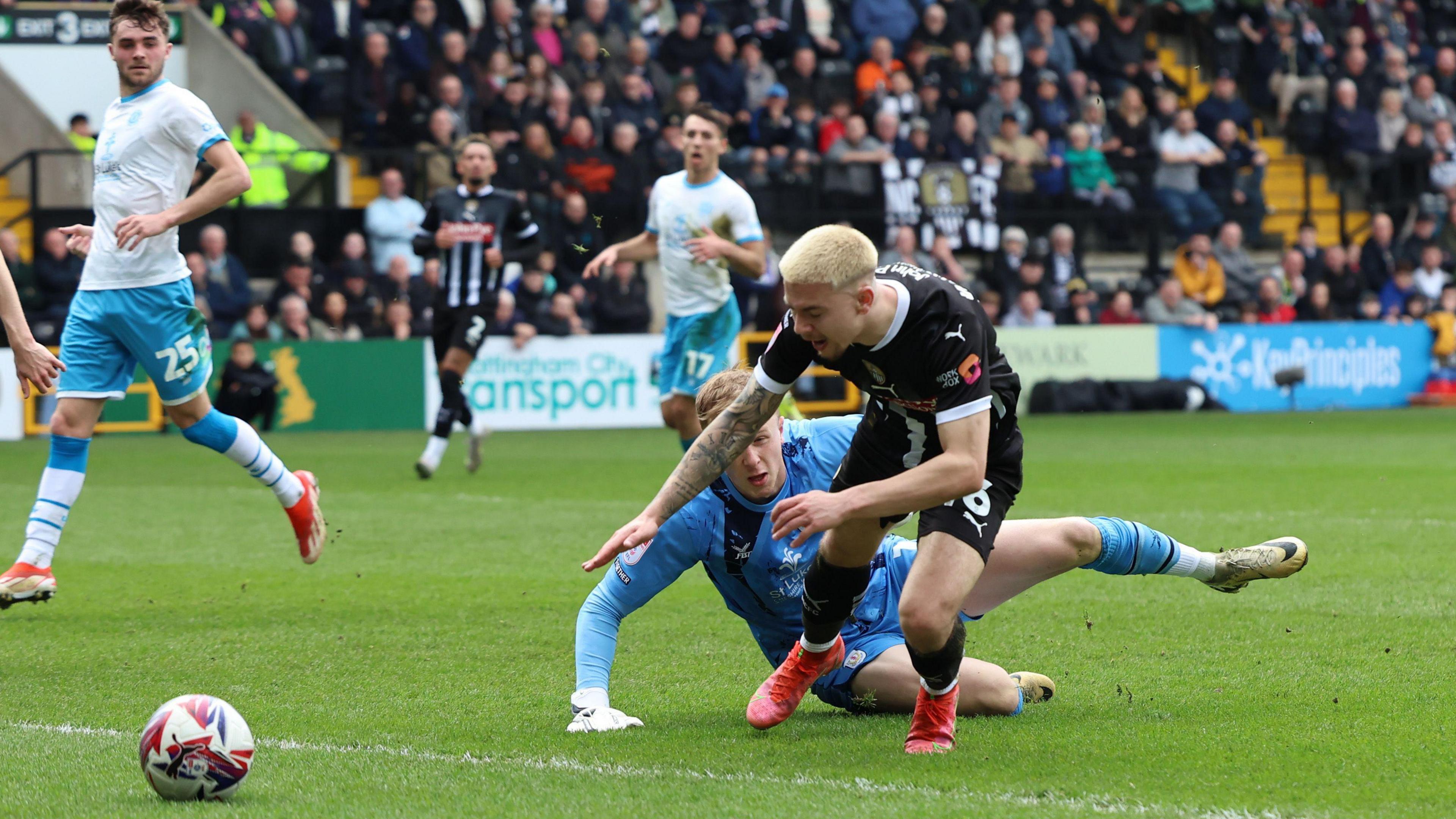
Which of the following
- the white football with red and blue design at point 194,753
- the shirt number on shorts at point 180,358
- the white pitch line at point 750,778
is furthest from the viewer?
the shirt number on shorts at point 180,358

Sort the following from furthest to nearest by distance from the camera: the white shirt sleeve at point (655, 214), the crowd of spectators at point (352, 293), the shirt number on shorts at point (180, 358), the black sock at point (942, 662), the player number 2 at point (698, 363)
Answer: the crowd of spectators at point (352, 293) < the white shirt sleeve at point (655, 214) < the player number 2 at point (698, 363) < the shirt number on shorts at point (180, 358) < the black sock at point (942, 662)

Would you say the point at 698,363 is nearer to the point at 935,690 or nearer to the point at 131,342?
the point at 131,342

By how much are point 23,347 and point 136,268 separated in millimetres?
1284

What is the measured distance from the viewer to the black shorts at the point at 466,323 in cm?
1322

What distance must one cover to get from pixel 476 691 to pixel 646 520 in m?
1.31

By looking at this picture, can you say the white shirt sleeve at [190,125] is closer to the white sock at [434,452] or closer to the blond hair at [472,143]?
the blond hair at [472,143]

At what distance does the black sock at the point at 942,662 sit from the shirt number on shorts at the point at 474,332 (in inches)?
354

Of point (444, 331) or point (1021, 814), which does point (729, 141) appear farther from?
point (1021, 814)

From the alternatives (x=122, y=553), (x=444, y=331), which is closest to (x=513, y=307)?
(x=444, y=331)

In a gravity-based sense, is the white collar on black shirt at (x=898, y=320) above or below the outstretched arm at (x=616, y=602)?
above

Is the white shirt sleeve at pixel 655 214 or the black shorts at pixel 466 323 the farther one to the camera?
the black shorts at pixel 466 323

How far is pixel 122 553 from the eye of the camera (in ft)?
29.8

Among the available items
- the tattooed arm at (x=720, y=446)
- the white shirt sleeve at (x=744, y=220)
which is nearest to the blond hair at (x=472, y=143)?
the white shirt sleeve at (x=744, y=220)

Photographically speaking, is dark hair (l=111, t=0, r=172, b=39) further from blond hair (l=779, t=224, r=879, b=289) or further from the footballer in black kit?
blond hair (l=779, t=224, r=879, b=289)
